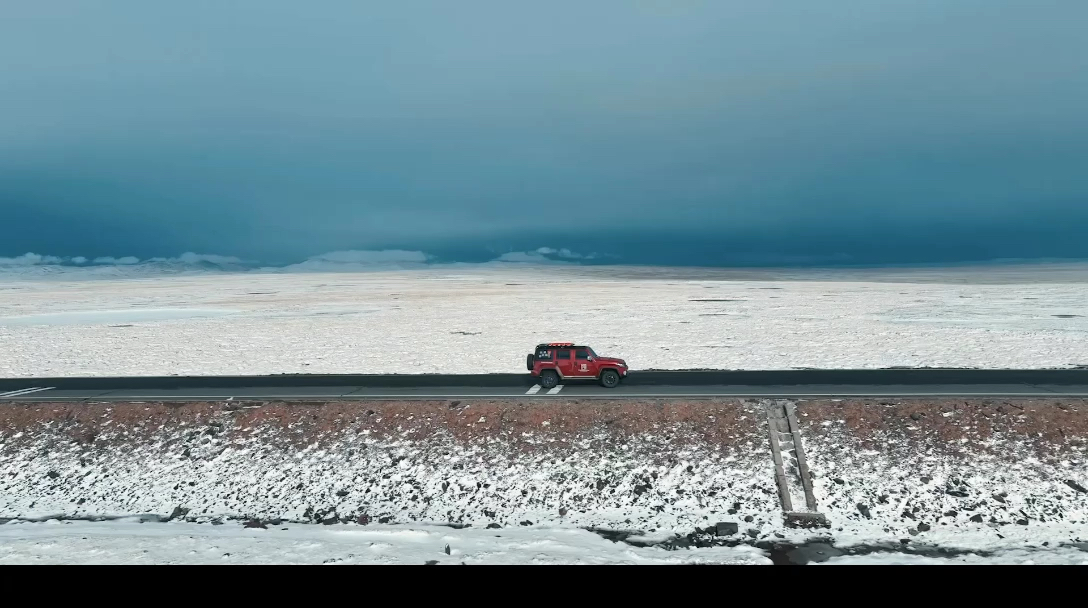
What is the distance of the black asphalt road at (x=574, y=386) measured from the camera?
22.9 meters

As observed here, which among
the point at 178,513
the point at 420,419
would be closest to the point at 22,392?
the point at 178,513

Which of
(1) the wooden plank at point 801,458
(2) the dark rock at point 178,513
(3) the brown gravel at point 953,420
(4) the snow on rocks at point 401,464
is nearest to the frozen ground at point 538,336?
(3) the brown gravel at point 953,420

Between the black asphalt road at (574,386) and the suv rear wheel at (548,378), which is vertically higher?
the suv rear wheel at (548,378)

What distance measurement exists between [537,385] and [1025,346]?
26630mm

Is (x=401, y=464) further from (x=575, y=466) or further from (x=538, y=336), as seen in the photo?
(x=538, y=336)

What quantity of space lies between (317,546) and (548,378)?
1119cm

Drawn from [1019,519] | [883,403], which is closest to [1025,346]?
[883,403]

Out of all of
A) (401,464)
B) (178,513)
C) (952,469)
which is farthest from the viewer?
(401,464)

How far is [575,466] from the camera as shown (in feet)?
60.5

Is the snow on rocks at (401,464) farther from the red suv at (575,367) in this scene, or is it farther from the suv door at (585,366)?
the suv door at (585,366)

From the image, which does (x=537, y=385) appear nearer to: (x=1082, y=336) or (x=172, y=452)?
(x=172, y=452)

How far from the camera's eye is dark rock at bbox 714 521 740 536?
1573 centimetres

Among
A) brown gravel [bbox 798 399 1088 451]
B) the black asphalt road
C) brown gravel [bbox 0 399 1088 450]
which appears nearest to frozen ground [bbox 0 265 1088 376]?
the black asphalt road
